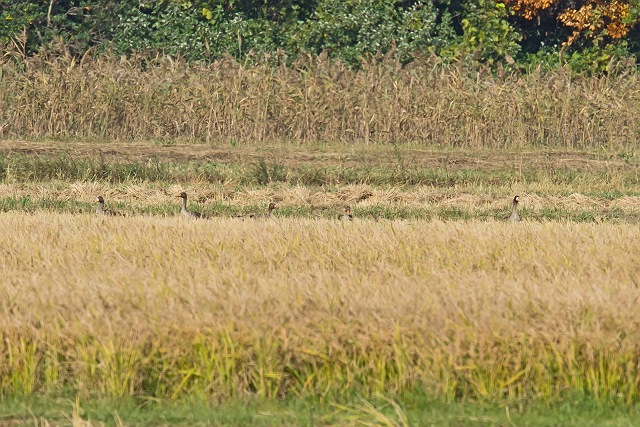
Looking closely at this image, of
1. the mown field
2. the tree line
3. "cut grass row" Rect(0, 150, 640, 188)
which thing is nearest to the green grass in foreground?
the mown field

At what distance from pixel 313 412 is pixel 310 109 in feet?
50.2

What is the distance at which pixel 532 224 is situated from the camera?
1188 cm

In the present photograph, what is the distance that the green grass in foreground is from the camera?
21.4 feet

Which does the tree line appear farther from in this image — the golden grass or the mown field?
the golden grass

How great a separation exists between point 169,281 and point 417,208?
7458mm

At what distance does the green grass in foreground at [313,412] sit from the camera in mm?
6527

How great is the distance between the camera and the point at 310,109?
2172 centimetres

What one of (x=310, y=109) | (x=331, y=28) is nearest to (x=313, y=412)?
(x=310, y=109)

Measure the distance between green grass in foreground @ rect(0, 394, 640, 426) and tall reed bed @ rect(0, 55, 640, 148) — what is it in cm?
1469

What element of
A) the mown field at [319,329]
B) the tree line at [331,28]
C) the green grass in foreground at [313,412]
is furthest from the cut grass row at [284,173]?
the green grass in foreground at [313,412]

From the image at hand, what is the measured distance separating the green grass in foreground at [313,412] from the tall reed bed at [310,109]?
578 inches

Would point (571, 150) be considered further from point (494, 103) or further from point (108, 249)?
point (108, 249)

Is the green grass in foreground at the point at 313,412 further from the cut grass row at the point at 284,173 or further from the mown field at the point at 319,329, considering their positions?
the cut grass row at the point at 284,173

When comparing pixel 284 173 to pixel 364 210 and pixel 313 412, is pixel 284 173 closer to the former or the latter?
Result: pixel 364 210
